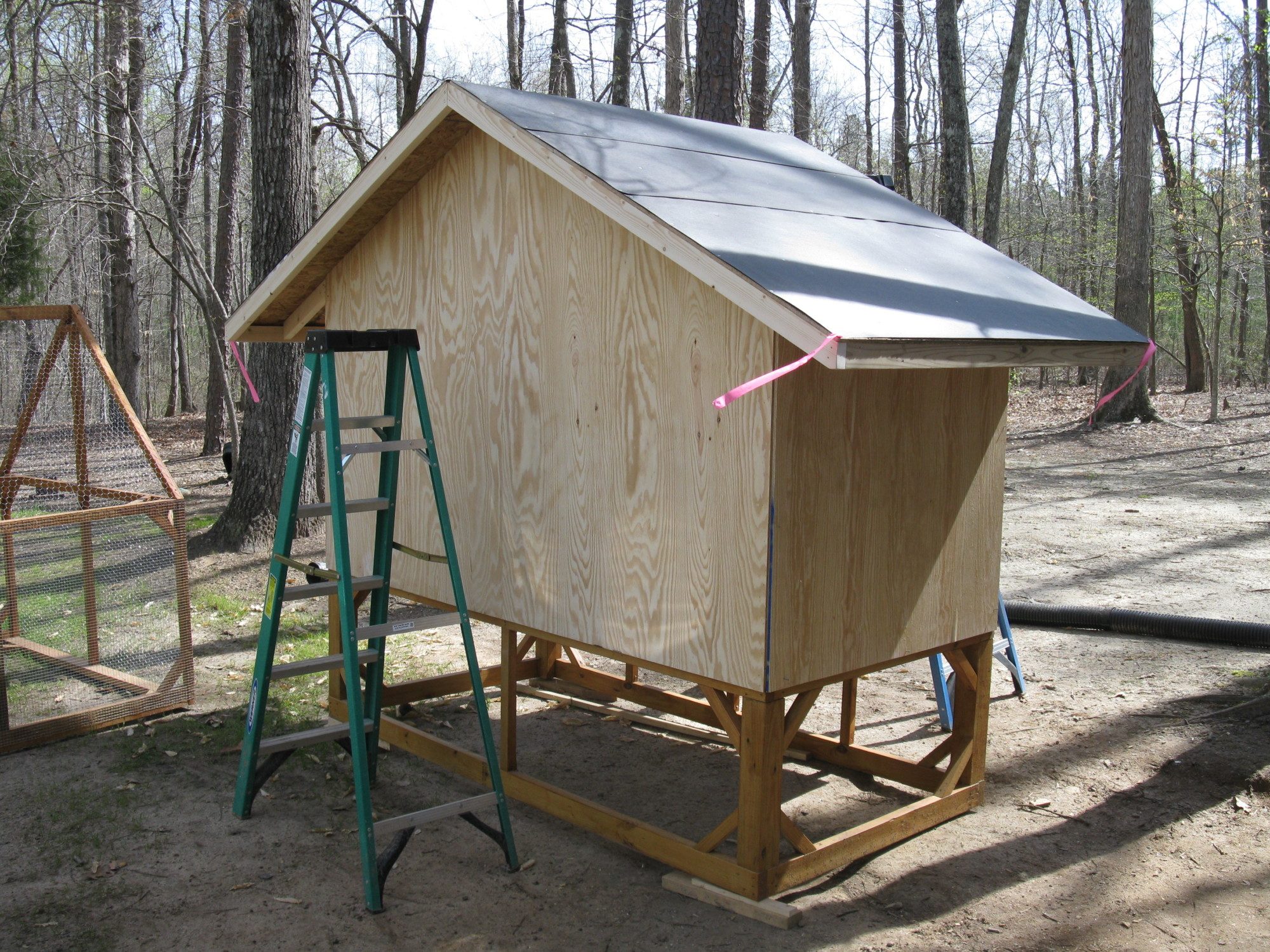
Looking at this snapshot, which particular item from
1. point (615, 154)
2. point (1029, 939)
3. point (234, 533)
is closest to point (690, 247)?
point (615, 154)

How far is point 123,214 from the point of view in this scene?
Result: 1578 centimetres

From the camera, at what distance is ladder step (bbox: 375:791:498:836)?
3.77 metres

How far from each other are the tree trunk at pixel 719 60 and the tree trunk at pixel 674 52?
7.18 meters

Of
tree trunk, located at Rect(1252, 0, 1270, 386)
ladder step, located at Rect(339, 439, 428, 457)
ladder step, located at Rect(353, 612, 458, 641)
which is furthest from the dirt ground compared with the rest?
Result: tree trunk, located at Rect(1252, 0, 1270, 386)

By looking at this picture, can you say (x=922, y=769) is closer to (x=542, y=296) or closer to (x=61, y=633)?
(x=542, y=296)

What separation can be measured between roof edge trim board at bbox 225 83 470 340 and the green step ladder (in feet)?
2.75

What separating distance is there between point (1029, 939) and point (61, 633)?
5625mm

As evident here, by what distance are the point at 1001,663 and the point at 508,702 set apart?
301 centimetres

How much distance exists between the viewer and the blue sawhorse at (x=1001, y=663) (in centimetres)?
550

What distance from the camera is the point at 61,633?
6.45 metres

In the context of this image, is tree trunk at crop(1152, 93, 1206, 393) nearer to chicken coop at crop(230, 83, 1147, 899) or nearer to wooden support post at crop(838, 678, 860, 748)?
wooden support post at crop(838, 678, 860, 748)

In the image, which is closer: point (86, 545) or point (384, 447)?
point (384, 447)

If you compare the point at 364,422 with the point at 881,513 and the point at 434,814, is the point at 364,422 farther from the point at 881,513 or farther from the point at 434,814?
the point at 881,513

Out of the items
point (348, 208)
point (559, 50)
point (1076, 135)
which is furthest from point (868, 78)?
point (348, 208)
